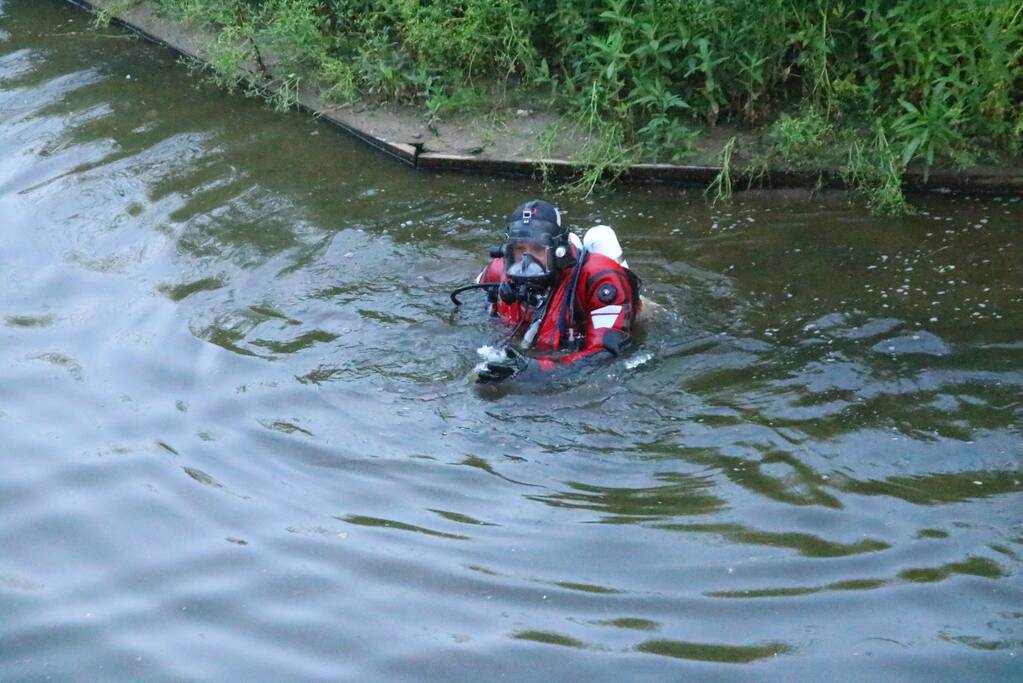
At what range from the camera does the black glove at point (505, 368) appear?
20.3 ft

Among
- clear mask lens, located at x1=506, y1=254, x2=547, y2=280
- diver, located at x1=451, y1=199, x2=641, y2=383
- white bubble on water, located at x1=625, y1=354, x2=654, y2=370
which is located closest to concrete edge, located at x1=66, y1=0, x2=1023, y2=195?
diver, located at x1=451, y1=199, x2=641, y2=383

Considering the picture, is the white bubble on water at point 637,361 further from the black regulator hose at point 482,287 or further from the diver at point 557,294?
the black regulator hose at point 482,287

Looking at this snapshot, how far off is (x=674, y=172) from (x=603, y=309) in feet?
9.71

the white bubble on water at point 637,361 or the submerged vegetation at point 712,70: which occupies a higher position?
the submerged vegetation at point 712,70

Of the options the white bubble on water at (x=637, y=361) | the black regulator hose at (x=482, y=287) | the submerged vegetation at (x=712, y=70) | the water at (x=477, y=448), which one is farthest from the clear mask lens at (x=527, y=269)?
the submerged vegetation at (x=712, y=70)

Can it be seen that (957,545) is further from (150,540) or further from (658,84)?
A: (658,84)

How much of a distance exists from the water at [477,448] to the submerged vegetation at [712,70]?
51 centimetres

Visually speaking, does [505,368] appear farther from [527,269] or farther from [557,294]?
[557,294]

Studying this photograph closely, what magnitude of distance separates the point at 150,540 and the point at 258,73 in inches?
281

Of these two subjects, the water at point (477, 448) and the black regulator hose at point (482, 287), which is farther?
the black regulator hose at point (482, 287)

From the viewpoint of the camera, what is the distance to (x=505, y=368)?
6.19 meters

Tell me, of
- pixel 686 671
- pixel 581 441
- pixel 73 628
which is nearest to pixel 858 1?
pixel 581 441

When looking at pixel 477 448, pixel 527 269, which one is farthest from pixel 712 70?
pixel 477 448

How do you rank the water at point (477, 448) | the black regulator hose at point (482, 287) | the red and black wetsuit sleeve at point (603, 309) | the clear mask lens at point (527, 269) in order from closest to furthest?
1. the water at point (477, 448)
2. the clear mask lens at point (527, 269)
3. the red and black wetsuit sleeve at point (603, 309)
4. the black regulator hose at point (482, 287)
